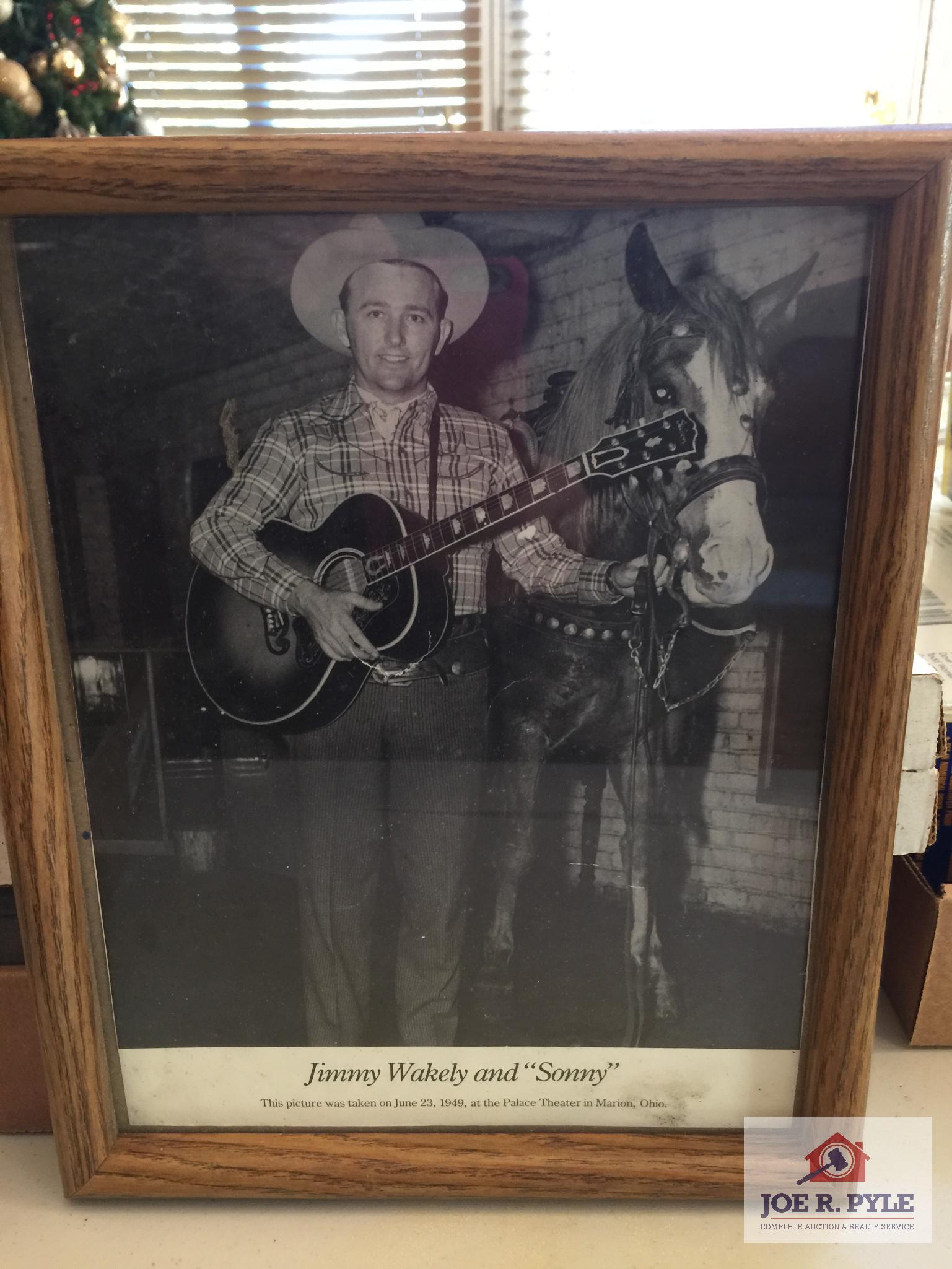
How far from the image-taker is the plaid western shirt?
514 mm

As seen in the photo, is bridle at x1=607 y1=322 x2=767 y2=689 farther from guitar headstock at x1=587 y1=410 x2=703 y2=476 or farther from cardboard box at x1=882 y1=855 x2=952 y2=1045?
cardboard box at x1=882 y1=855 x2=952 y2=1045

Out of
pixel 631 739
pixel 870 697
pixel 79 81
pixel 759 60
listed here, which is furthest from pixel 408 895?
pixel 759 60

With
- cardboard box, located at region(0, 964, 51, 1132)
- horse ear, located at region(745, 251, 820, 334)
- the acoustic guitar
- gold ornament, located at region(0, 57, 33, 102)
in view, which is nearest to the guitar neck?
the acoustic guitar

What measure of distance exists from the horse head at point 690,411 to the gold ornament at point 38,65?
1143 mm

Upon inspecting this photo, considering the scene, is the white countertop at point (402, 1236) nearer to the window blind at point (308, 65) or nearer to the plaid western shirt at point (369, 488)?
the plaid western shirt at point (369, 488)

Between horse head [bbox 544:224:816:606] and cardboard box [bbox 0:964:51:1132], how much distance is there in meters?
0.49

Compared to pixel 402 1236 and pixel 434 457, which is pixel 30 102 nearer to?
pixel 434 457

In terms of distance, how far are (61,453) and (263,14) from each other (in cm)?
176

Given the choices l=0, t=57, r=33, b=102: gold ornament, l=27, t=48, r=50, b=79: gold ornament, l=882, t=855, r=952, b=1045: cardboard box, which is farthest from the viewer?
l=27, t=48, r=50, b=79: gold ornament

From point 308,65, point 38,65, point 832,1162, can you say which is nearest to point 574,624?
point 832,1162

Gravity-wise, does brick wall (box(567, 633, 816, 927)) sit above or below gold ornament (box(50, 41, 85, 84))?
below

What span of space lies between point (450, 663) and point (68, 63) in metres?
1.15

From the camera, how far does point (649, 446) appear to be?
1.67ft

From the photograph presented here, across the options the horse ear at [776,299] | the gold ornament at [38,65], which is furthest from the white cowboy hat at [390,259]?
Answer: the gold ornament at [38,65]
